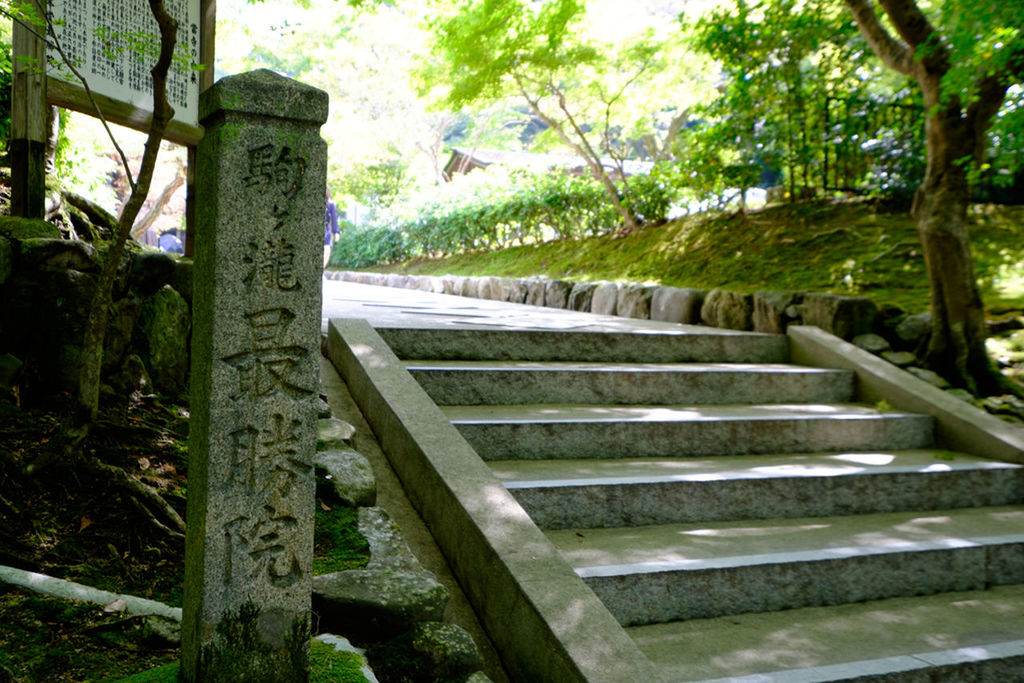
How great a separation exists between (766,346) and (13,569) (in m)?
5.19

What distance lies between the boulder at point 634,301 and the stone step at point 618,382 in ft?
7.75

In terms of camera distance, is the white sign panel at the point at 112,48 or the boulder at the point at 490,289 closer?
the white sign panel at the point at 112,48

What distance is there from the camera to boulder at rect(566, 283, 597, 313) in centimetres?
916

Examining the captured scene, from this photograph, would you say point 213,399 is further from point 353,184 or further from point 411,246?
point 353,184

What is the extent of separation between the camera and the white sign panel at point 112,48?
409 cm

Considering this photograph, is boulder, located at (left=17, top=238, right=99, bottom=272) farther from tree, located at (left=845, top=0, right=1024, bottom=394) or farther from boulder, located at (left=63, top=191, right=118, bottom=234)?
tree, located at (left=845, top=0, right=1024, bottom=394)

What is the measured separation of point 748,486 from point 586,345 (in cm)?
192

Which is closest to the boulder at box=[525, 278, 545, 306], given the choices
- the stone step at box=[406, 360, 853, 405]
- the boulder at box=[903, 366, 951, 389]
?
the stone step at box=[406, 360, 853, 405]

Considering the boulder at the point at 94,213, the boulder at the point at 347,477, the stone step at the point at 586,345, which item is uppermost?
the boulder at the point at 94,213

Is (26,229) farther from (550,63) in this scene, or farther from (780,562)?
(550,63)

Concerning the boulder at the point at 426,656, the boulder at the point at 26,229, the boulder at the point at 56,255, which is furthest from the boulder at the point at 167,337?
the boulder at the point at 426,656

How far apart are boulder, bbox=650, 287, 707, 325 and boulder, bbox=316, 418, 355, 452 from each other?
4.34 meters

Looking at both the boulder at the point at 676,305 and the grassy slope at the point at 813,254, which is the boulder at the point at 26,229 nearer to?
the boulder at the point at 676,305

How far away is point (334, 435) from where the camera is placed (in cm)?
367
